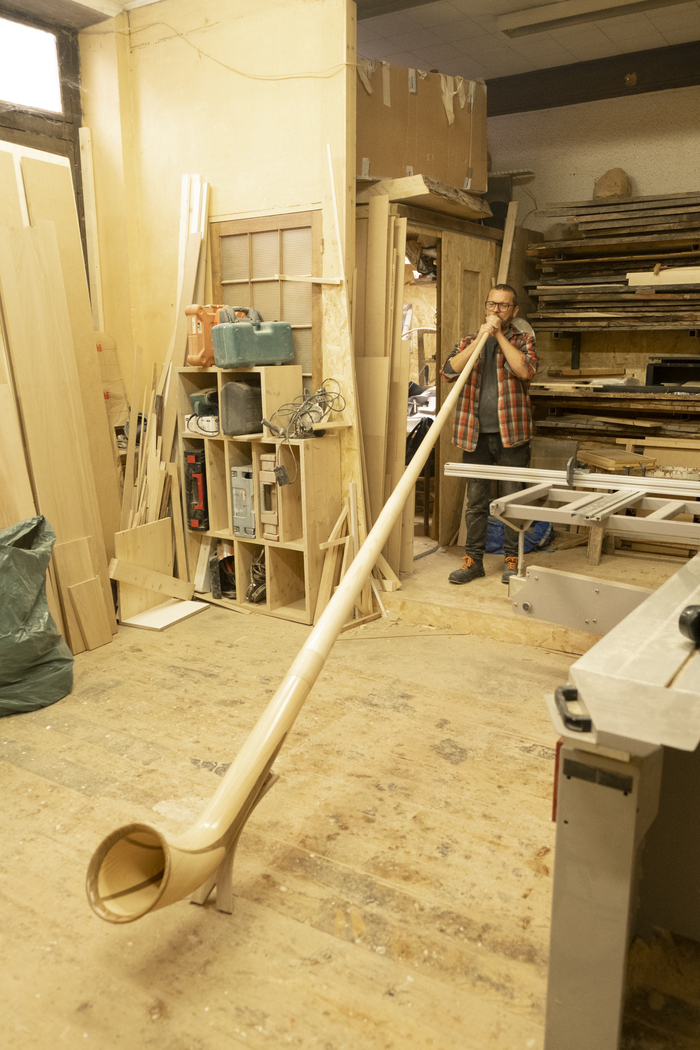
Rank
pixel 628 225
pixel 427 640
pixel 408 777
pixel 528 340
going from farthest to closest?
pixel 628 225 < pixel 528 340 < pixel 427 640 < pixel 408 777

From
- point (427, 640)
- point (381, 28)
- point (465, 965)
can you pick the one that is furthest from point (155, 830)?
point (381, 28)

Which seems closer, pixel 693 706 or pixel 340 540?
pixel 693 706

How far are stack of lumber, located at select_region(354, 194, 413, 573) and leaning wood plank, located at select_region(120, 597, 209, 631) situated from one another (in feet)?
3.57

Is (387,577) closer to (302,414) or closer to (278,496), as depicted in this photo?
(278,496)

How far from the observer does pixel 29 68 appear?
4273 millimetres

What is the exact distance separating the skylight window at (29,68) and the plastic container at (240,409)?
6.73 feet

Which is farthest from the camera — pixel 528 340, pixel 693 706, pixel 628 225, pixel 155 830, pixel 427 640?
pixel 628 225

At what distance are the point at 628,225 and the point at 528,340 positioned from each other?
4.69 ft

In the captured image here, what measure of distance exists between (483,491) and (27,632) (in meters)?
2.42

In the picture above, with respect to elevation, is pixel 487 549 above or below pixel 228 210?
below

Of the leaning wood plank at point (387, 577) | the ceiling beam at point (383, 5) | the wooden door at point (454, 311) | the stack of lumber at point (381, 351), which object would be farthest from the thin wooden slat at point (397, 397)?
the ceiling beam at point (383, 5)

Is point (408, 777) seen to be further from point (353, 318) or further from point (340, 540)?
point (353, 318)

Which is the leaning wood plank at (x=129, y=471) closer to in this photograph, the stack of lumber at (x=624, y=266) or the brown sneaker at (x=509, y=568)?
the brown sneaker at (x=509, y=568)

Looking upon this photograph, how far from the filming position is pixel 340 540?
3.91m
